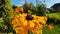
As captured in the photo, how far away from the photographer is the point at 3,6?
41.7ft

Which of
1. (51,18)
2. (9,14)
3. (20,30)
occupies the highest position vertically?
(20,30)

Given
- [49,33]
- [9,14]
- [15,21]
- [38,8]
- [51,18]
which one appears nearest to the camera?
[15,21]

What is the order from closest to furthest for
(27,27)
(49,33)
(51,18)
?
(27,27) < (49,33) < (51,18)

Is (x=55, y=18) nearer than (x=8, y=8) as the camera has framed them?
No

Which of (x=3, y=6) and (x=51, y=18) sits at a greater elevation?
(x=3, y=6)

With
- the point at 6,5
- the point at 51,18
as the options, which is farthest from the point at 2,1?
the point at 51,18

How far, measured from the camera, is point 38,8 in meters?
15.8

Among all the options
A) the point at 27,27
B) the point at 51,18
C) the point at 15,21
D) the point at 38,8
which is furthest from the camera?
the point at 51,18

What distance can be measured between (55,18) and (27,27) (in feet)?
50.3

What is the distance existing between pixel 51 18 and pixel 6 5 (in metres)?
5.41

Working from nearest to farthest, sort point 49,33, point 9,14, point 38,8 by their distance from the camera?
point 49,33, point 9,14, point 38,8

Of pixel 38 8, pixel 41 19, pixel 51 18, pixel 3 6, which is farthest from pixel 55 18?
pixel 41 19

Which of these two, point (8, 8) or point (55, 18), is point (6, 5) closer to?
point (8, 8)

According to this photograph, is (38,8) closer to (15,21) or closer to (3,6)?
(3,6)
